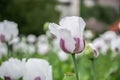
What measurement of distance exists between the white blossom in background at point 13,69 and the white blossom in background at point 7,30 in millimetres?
896

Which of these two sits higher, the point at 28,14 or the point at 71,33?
the point at 28,14

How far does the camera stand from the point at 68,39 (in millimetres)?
2031

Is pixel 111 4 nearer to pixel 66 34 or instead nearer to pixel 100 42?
pixel 100 42

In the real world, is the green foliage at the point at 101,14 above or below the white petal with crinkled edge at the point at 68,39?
above

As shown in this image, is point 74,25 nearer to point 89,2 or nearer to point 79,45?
point 79,45

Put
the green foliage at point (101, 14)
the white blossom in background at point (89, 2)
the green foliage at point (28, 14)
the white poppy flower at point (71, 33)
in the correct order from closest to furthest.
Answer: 1. the white poppy flower at point (71, 33)
2. the green foliage at point (28, 14)
3. the green foliage at point (101, 14)
4. the white blossom in background at point (89, 2)

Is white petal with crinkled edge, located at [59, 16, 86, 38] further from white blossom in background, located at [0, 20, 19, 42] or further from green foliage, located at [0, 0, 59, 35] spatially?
green foliage, located at [0, 0, 59, 35]

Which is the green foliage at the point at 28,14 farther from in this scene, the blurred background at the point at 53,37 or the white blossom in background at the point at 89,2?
the white blossom in background at the point at 89,2

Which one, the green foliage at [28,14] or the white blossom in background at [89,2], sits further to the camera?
the white blossom in background at [89,2]

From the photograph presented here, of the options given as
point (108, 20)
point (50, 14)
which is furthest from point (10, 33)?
point (108, 20)

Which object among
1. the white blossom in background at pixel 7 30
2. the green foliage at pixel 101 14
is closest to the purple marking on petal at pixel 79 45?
the white blossom in background at pixel 7 30

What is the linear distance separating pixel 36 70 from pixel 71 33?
231 mm

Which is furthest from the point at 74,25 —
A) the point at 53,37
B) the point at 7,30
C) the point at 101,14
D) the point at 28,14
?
the point at 101,14

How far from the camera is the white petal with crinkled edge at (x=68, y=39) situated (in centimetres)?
198
